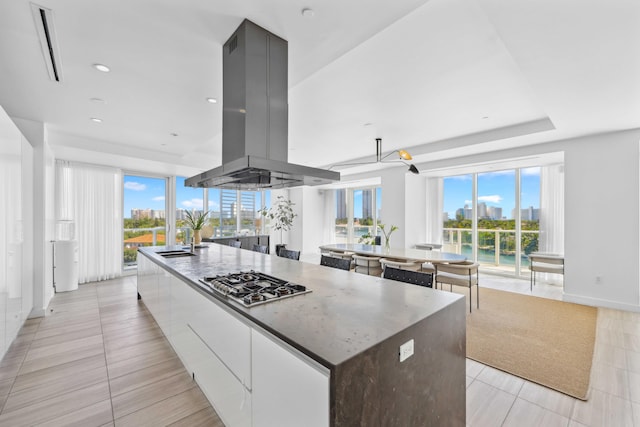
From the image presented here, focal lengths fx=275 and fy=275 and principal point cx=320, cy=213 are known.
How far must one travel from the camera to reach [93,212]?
541 cm

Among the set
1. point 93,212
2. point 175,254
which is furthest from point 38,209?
point 93,212

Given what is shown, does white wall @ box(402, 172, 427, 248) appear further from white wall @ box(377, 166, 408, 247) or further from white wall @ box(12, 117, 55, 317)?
white wall @ box(12, 117, 55, 317)

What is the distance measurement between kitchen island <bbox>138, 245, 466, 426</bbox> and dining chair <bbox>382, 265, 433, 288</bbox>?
1.19ft

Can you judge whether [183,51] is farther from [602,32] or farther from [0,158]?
[602,32]

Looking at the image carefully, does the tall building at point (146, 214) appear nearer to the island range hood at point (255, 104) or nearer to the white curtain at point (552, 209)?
the island range hood at point (255, 104)

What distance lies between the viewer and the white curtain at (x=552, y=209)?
5.21 meters

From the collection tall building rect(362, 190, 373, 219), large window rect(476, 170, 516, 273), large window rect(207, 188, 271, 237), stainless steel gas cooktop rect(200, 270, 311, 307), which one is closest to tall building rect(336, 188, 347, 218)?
tall building rect(362, 190, 373, 219)

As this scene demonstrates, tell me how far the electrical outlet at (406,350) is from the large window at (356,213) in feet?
22.8

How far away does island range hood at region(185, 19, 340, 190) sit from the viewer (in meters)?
1.87

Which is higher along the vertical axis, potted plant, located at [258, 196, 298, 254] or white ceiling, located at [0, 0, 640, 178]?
white ceiling, located at [0, 0, 640, 178]

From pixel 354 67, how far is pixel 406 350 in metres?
2.40

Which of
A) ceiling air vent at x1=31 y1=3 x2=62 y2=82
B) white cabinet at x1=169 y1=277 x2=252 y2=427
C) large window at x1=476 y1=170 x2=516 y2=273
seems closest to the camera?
white cabinet at x1=169 y1=277 x2=252 y2=427

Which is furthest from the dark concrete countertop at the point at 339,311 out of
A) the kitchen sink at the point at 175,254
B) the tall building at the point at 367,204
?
the tall building at the point at 367,204

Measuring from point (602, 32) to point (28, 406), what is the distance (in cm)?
461
